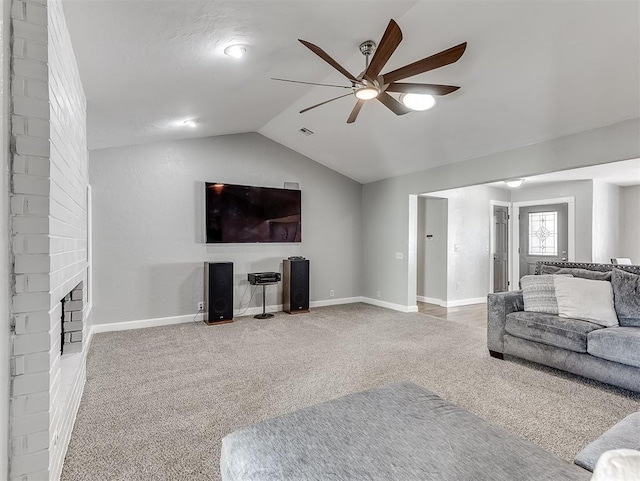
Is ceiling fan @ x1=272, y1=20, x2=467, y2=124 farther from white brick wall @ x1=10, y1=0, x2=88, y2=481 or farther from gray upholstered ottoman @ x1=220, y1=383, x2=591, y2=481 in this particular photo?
gray upholstered ottoman @ x1=220, y1=383, x2=591, y2=481

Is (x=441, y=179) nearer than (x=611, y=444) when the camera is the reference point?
No

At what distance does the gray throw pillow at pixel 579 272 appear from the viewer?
10.9ft

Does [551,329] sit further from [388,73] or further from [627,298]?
[388,73]

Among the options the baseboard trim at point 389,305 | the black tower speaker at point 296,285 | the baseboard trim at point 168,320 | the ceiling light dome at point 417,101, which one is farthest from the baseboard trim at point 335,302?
the ceiling light dome at point 417,101

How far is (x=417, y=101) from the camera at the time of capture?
3.23 m

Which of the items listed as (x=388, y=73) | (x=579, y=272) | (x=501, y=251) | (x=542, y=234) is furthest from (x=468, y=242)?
(x=388, y=73)

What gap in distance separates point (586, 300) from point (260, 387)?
2984mm

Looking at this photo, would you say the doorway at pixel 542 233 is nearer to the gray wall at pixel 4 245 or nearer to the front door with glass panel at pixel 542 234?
the front door with glass panel at pixel 542 234

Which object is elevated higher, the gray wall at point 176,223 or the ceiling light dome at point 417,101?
the ceiling light dome at point 417,101

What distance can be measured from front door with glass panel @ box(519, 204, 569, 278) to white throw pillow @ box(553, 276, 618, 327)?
3.88 metres

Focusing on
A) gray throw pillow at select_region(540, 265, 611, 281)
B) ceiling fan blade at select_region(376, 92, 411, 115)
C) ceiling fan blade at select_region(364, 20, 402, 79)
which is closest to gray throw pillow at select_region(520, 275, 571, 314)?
gray throw pillow at select_region(540, 265, 611, 281)

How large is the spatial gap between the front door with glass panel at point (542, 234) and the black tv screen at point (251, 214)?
4734mm

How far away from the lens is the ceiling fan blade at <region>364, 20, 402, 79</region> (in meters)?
2.11

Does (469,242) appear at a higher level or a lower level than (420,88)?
lower
